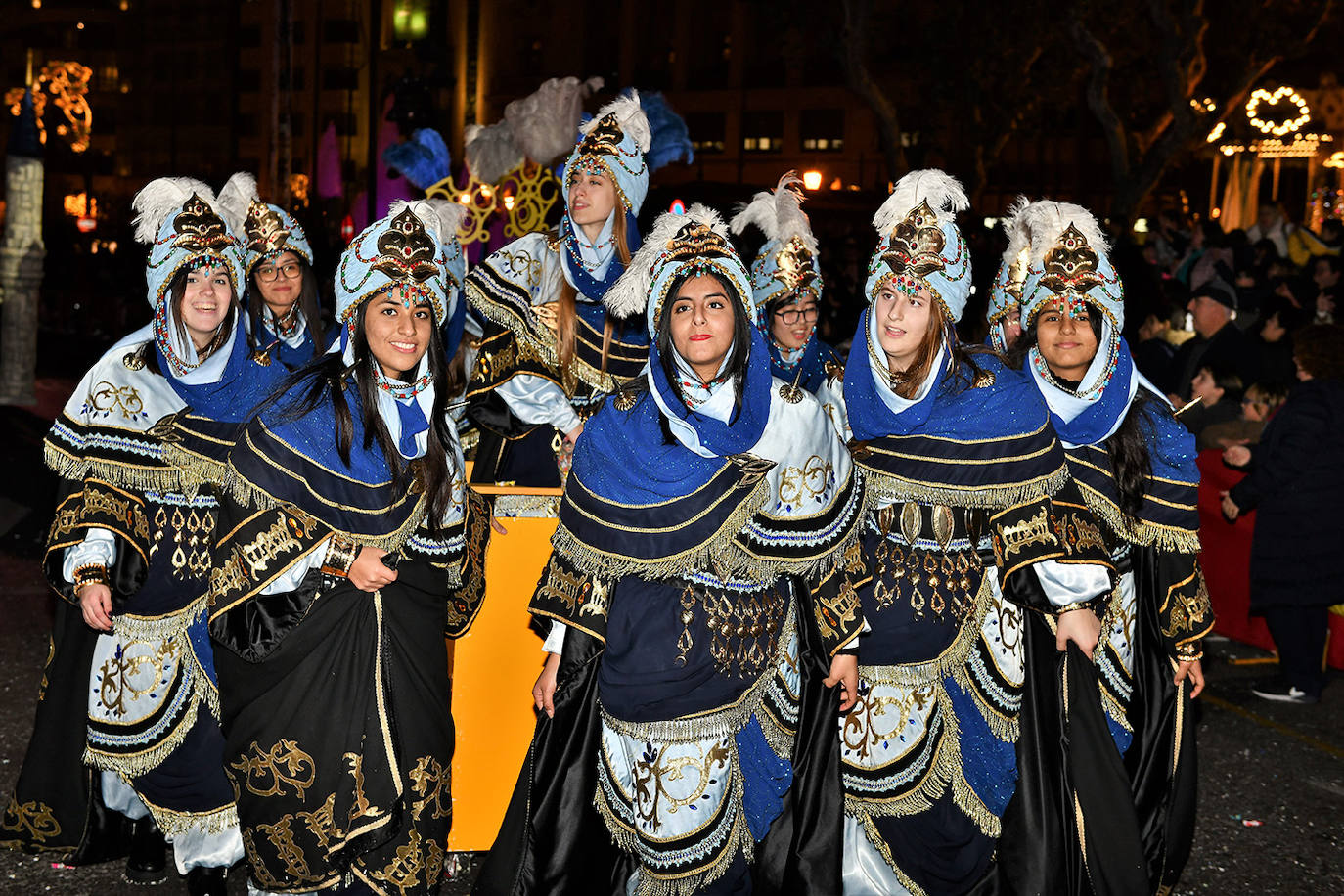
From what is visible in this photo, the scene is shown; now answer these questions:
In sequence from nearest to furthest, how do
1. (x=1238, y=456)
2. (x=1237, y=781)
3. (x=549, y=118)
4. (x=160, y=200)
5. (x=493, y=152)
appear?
1. (x=160, y=200)
2. (x=1237, y=781)
3. (x=549, y=118)
4. (x=493, y=152)
5. (x=1238, y=456)

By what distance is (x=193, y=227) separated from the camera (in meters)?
4.32

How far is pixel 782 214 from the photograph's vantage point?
5199 millimetres

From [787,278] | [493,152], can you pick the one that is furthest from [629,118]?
[493,152]

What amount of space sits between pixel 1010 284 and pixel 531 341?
1821mm

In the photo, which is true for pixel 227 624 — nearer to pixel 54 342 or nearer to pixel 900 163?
pixel 900 163

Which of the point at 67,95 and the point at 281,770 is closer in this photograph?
the point at 281,770

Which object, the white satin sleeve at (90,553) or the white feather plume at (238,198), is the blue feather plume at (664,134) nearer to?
the white feather plume at (238,198)

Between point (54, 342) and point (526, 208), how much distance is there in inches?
857

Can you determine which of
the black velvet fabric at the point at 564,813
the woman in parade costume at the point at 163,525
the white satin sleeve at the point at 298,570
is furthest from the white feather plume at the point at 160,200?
the black velvet fabric at the point at 564,813

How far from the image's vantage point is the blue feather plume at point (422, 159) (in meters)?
7.34

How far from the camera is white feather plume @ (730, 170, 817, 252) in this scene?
5.18 metres

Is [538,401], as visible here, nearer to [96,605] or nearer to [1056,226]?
[96,605]

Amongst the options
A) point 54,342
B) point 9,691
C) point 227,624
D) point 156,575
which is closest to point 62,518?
point 156,575

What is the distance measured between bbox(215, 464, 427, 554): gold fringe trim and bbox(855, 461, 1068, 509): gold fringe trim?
1.29 m
